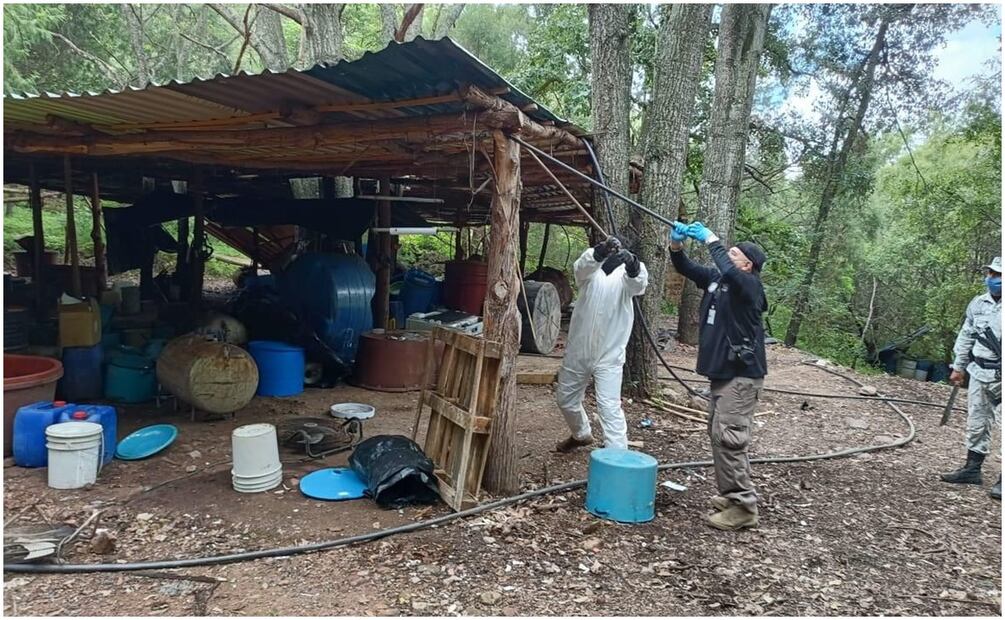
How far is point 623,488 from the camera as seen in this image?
3.93 metres

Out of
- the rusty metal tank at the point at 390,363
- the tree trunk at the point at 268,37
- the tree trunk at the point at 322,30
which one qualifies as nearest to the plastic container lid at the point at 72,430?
the rusty metal tank at the point at 390,363

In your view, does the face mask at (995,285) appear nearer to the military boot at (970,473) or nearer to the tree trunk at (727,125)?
the military boot at (970,473)

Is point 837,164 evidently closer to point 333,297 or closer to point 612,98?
point 612,98

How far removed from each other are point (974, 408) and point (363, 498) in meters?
4.64

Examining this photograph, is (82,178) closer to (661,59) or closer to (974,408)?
(661,59)

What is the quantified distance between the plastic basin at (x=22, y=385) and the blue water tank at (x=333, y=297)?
273 centimetres

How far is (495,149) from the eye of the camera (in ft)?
13.7

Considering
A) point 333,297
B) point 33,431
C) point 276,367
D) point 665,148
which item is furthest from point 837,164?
point 33,431

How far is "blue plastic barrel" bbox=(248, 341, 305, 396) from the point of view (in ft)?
21.2

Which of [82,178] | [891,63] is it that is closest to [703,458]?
[82,178]

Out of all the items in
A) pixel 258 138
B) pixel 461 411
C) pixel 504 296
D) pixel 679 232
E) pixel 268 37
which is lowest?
pixel 461 411

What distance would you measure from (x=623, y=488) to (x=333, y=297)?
14.5ft

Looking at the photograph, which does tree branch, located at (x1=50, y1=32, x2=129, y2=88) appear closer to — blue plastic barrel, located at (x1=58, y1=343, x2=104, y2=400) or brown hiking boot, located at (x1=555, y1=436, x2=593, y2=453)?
blue plastic barrel, located at (x1=58, y1=343, x2=104, y2=400)

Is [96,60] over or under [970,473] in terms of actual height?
over
